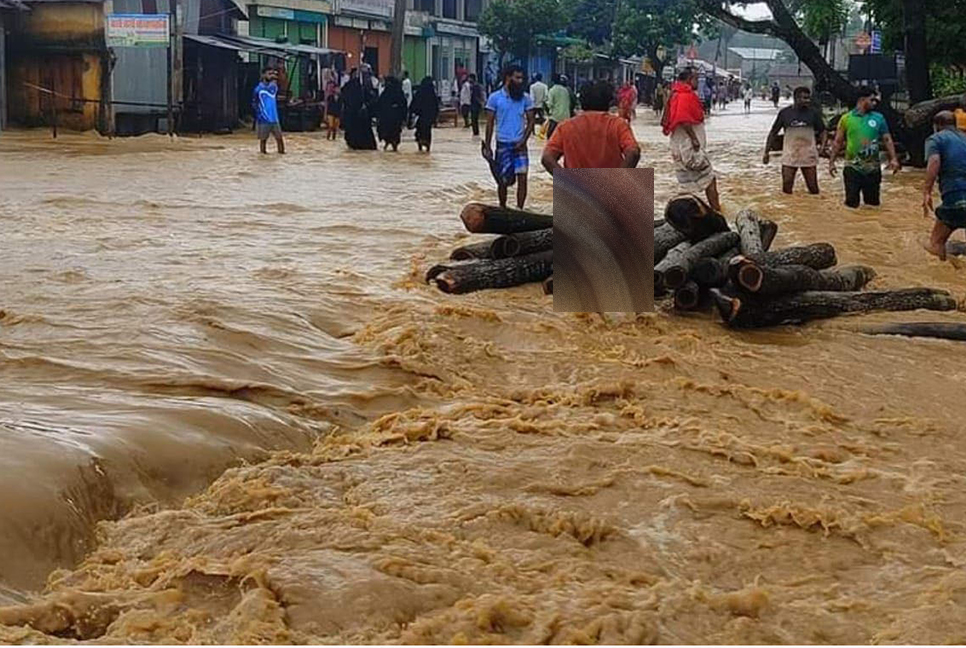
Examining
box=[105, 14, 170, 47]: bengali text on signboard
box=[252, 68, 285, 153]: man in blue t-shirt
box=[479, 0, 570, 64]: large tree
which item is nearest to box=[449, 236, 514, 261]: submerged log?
box=[252, 68, 285, 153]: man in blue t-shirt

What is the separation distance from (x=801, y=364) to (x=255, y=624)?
5.05 m

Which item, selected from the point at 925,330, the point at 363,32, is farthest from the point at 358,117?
the point at 363,32

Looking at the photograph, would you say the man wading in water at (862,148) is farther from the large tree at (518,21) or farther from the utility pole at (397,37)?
the large tree at (518,21)

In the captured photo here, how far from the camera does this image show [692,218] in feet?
32.4

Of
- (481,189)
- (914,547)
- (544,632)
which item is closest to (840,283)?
(914,547)

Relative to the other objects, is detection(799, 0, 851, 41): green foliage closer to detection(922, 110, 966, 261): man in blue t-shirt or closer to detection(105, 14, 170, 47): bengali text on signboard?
detection(105, 14, 170, 47): bengali text on signboard

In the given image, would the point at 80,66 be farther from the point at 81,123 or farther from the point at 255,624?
the point at 255,624

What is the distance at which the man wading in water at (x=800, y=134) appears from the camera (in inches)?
634

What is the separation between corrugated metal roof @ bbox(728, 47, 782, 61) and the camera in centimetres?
12900

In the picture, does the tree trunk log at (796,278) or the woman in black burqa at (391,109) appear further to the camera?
the woman in black burqa at (391,109)

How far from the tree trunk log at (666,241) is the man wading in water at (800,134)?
6422 millimetres

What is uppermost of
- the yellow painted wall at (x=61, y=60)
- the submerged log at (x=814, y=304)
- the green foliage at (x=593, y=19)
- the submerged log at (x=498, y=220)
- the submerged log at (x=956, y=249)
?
the green foliage at (x=593, y=19)

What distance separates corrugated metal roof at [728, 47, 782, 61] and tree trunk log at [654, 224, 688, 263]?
121728 millimetres

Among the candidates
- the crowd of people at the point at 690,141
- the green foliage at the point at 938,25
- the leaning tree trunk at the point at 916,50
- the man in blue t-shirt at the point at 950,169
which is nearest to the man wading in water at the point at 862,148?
the crowd of people at the point at 690,141
